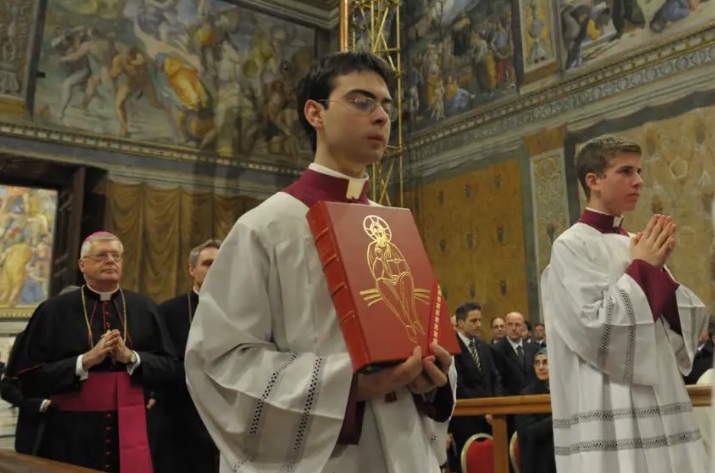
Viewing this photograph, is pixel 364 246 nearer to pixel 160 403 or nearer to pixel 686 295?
pixel 686 295

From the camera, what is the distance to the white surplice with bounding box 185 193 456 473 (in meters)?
1.67

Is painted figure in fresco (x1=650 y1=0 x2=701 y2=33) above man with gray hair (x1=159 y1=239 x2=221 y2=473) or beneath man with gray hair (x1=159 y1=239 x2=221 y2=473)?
above

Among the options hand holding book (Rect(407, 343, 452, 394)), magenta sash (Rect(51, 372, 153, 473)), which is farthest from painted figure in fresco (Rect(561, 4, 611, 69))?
hand holding book (Rect(407, 343, 452, 394))

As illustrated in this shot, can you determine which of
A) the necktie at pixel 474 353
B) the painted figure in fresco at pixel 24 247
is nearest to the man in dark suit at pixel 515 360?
the necktie at pixel 474 353

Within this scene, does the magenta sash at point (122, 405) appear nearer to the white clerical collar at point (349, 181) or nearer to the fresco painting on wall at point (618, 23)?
the white clerical collar at point (349, 181)

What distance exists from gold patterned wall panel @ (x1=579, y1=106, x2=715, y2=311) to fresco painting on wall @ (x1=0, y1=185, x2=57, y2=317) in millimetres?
9832

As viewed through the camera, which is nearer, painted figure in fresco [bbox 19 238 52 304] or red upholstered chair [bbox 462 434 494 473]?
red upholstered chair [bbox 462 434 494 473]

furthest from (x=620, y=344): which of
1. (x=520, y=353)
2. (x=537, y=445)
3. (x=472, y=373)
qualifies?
(x=520, y=353)

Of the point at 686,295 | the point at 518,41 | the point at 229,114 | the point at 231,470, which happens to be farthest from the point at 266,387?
the point at 229,114

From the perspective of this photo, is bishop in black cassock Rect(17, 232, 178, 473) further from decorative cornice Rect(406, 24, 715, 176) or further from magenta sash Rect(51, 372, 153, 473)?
decorative cornice Rect(406, 24, 715, 176)

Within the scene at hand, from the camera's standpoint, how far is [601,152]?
3.04 meters

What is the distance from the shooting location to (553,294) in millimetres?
3064

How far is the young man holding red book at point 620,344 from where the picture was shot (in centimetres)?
268

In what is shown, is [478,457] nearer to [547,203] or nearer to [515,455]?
[515,455]
